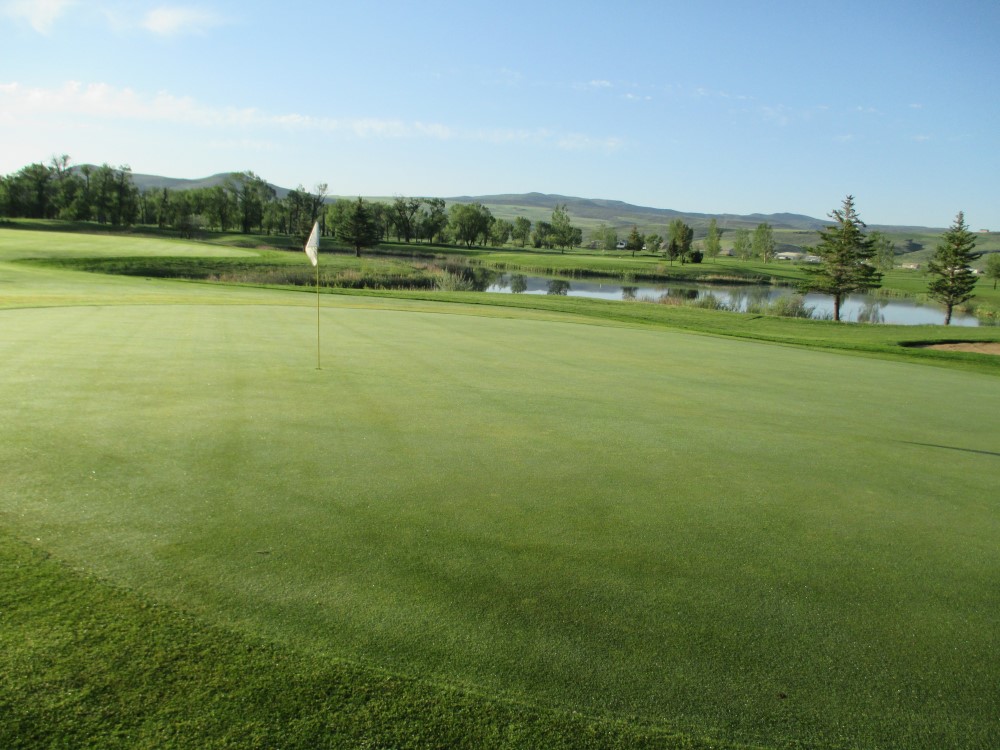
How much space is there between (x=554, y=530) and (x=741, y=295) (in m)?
64.8

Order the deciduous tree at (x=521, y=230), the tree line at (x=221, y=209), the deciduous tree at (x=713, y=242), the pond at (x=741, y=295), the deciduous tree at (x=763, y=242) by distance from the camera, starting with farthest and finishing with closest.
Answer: the deciduous tree at (x=521, y=230) → the deciduous tree at (x=763, y=242) → the deciduous tree at (x=713, y=242) → the tree line at (x=221, y=209) → the pond at (x=741, y=295)

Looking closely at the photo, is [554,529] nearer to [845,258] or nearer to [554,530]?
[554,530]

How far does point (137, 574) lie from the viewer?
3.46m

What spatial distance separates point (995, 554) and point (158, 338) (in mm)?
10862

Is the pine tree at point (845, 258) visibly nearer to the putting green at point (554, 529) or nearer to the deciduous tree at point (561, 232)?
the putting green at point (554, 529)

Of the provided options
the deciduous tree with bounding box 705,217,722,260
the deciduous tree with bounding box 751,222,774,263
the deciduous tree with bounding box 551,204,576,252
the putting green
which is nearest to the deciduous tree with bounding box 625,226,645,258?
the deciduous tree with bounding box 551,204,576,252

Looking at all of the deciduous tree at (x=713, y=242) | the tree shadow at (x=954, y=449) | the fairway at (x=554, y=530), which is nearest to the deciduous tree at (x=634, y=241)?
the deciduous tree at (x=713, y=242)

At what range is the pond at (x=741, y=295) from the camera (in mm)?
53562

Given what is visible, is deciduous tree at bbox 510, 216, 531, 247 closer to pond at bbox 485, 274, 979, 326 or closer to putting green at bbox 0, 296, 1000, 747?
pond at bbox 485, 274, 979, 326

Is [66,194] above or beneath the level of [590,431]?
above

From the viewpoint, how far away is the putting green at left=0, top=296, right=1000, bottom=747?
2.98m

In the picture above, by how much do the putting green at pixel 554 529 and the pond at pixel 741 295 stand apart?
43821mm

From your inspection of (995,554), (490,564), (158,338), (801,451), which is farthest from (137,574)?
(158,338)

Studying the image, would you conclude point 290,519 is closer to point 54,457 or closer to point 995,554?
point 54,457
